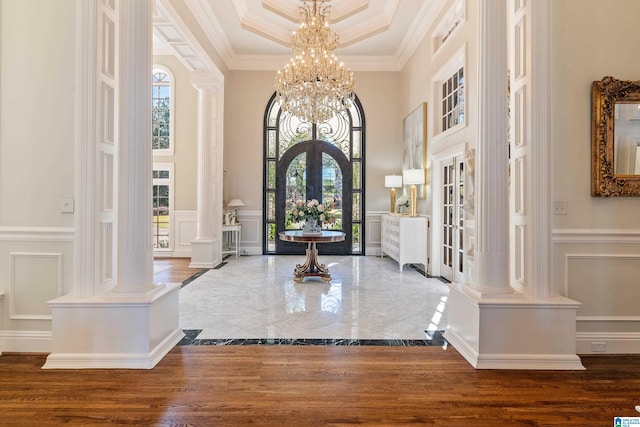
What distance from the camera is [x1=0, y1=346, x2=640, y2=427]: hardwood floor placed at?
2055mm

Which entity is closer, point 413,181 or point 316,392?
point 316,392

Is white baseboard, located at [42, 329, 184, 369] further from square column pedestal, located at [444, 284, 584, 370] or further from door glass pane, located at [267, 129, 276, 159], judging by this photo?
door glass pane, located at [267, 129, 276, 159]

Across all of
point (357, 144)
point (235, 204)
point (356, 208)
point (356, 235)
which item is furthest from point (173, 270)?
point (357, 144)

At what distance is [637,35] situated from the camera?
3.00 metres

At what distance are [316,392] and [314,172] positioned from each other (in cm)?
657

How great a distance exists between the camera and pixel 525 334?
2.71 m

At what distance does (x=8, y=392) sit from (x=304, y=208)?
397 cm

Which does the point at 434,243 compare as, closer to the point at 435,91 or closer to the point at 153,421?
the point at 435,91

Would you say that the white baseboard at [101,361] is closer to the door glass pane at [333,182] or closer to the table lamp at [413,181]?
the table lamp at [413,181]

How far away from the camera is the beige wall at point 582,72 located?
298 cm

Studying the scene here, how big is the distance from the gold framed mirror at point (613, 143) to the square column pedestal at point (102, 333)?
3861mm

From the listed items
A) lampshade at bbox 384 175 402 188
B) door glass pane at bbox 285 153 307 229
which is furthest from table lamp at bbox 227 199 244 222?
lampshade at bbox 384 175 402 188

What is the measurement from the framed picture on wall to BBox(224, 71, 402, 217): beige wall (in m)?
0.50

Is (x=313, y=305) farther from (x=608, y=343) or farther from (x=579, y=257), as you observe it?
(x=608, y=343)
